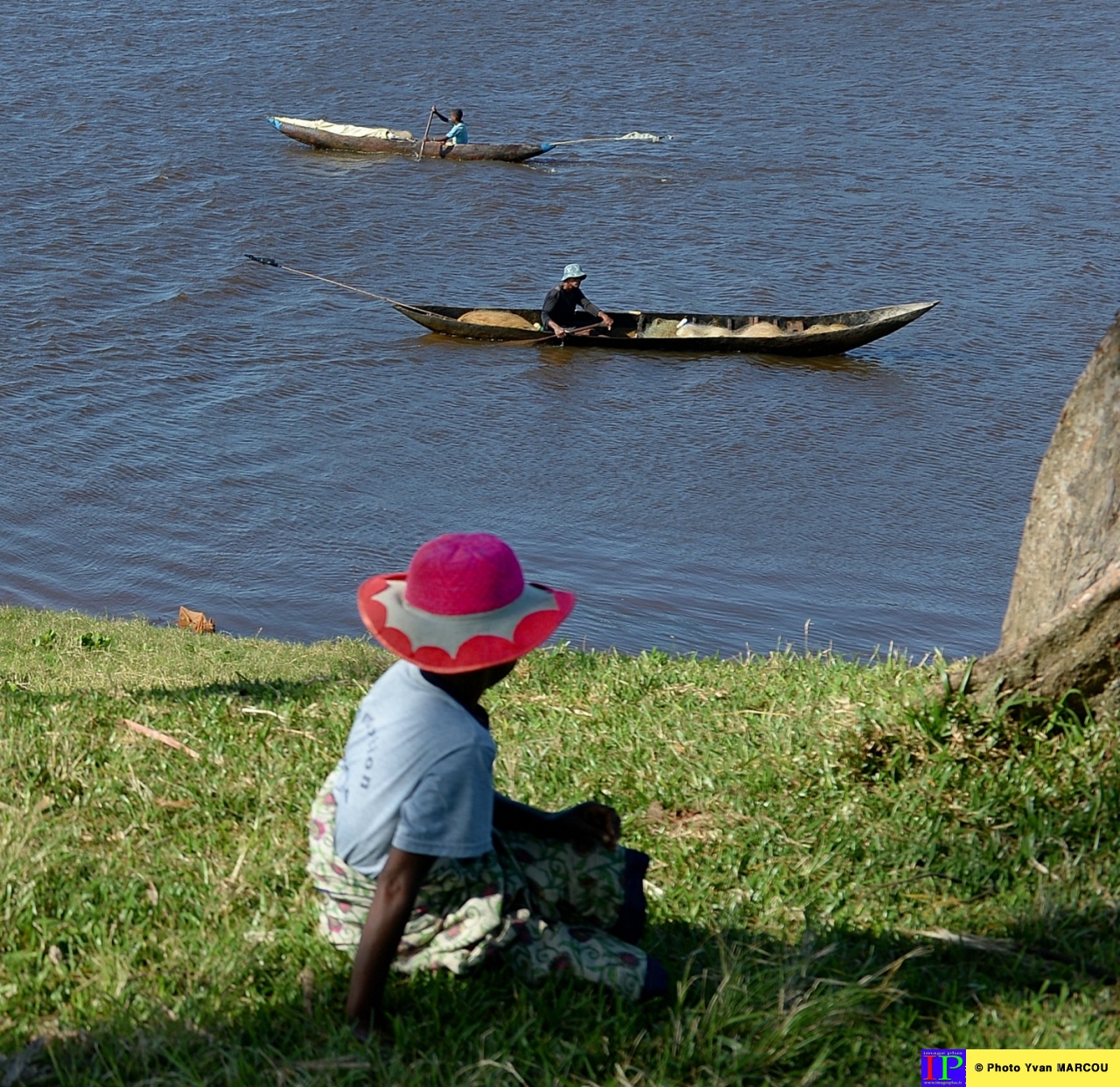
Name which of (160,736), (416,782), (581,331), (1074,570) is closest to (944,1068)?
(416,782)

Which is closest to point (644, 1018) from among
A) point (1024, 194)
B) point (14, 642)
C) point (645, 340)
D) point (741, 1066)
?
point (741, 1066)

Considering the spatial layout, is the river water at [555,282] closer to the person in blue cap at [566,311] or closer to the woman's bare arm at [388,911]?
the person in blue cap at [566,311]

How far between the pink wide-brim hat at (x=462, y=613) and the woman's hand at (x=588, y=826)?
503 millimetres

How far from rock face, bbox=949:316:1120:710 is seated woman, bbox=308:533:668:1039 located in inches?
66.7

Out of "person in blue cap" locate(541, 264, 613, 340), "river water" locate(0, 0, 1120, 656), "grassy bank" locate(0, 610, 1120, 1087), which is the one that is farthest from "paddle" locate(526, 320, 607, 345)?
"grassy bank" locate(0, 610, 1120, 1087)

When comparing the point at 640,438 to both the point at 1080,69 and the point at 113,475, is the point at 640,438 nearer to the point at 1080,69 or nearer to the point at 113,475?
the point at 113,475

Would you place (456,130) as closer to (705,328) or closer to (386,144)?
(386,144)

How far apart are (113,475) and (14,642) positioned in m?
7.33

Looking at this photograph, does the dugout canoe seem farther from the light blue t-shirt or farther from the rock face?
the light blue t-shirt

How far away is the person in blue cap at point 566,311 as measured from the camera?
20406 mm

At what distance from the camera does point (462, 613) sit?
123 inches

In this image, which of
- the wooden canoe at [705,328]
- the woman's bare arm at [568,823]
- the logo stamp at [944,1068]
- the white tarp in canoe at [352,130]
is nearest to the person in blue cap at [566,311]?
the wooden canoe at [705,328]

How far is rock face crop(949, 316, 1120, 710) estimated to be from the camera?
14.6ft

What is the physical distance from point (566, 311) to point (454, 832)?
59.1ft
